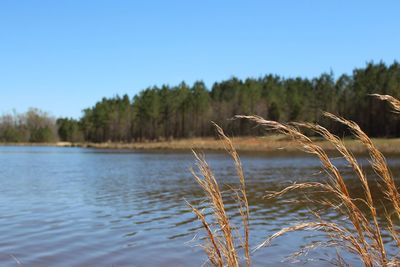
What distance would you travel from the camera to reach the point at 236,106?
111 meters

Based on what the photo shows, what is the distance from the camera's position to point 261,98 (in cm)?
11469

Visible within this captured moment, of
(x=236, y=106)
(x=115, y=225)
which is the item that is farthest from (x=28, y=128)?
(x=115, y=225)

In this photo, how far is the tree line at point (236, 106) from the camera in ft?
298

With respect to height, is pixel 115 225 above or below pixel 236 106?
below

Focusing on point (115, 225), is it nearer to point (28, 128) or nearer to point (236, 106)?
point (236, 106)

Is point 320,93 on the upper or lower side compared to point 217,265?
upper

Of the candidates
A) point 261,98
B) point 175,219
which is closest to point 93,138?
point 261,98

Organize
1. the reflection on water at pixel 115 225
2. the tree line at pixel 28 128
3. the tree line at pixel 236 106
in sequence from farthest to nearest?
1. the tree line at pixel 28 128
2. the tree line at pixel 236 106
3. the reflection on water at pixel 115 225

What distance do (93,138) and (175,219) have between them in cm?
13394

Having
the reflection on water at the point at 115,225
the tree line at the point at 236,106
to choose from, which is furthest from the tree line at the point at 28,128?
the reflection on water at the point at 115,225

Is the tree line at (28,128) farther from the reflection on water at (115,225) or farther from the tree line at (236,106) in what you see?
the reflection on water at (115,225)

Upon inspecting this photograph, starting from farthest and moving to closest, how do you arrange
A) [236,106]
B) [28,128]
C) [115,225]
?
1. [28,128]
2. [236,106]
3. [115,225]

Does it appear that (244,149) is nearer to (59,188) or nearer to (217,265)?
(59,188)

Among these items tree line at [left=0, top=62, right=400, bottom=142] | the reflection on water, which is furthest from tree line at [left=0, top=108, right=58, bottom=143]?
the reflection on water
